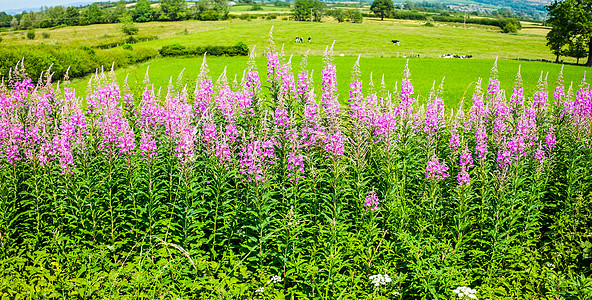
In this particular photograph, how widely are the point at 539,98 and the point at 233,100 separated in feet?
29.6

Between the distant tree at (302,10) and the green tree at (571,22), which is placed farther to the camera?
the distant tree at (302,10)

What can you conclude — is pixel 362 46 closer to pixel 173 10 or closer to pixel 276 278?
pixel 173 10

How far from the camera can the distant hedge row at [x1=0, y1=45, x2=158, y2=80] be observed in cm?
3385

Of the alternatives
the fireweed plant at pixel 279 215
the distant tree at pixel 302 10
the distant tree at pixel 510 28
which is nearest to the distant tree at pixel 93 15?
the distant tree at pixel 302 10

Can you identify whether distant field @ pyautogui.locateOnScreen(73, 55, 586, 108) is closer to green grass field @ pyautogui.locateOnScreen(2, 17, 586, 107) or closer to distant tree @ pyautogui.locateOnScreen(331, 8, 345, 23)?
green grass field @ pyautogui.locateOnScreen(2, 17, 586, 107)

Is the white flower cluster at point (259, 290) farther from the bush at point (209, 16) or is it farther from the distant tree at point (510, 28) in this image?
the distant tree at point (510, 28)

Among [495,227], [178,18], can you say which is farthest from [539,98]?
[178,18]

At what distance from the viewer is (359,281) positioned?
6.28m

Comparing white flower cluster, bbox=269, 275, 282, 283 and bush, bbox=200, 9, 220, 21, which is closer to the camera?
white flower cluster, bbox=269, 275, 282, 283

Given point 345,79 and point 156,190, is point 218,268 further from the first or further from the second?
point 345,79

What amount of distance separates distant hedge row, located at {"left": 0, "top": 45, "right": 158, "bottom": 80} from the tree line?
279ft

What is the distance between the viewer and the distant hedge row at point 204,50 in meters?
65.8

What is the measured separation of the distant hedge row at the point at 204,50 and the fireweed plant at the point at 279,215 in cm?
5979

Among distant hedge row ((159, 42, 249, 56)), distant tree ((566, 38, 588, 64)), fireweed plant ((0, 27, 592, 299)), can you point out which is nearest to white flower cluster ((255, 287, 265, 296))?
fireweed plant ((0, 27, 592, 299))
